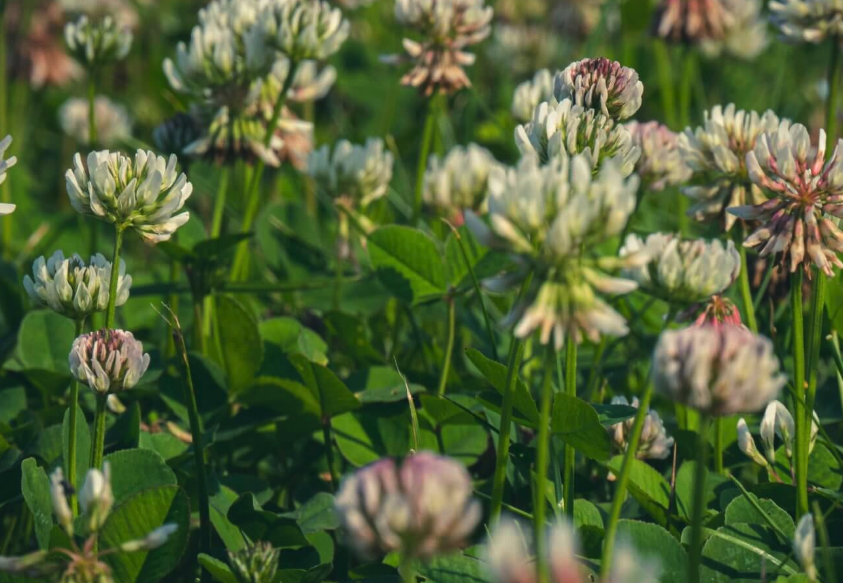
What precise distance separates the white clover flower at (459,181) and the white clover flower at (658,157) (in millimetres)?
425

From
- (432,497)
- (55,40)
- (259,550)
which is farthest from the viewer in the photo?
(55,40)

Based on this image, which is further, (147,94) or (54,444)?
(147,94)

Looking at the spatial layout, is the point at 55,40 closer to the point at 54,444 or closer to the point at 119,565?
the point at 54,444

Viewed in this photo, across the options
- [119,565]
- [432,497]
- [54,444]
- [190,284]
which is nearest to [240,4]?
[190,284]

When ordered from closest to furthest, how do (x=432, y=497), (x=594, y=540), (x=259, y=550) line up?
(x=432, y=497)
(x=259, y=550)
(x=594, y=540)

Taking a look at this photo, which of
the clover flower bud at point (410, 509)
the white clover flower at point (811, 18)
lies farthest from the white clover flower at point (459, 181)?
the clover flower bud at point (410, 509)

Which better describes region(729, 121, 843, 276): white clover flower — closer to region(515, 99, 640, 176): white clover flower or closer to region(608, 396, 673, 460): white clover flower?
region(515, 99, 640, 176): white clover flower

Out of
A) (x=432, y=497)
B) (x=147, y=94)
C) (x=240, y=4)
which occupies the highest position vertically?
(x=240, y=4)

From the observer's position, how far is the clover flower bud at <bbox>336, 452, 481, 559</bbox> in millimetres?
886

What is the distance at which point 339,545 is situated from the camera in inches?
64.9

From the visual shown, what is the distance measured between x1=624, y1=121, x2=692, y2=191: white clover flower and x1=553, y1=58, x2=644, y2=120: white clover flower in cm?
54

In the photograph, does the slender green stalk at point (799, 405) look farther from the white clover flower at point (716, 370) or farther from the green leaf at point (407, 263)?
the green leaf at point (407, 263)

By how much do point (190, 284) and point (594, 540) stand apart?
966 mm

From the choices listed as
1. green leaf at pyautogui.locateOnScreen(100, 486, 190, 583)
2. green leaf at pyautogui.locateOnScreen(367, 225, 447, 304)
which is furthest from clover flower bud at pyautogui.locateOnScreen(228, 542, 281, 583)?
green leaf at pyautogui.locateOnScreen(367, 225, 447, 304)
